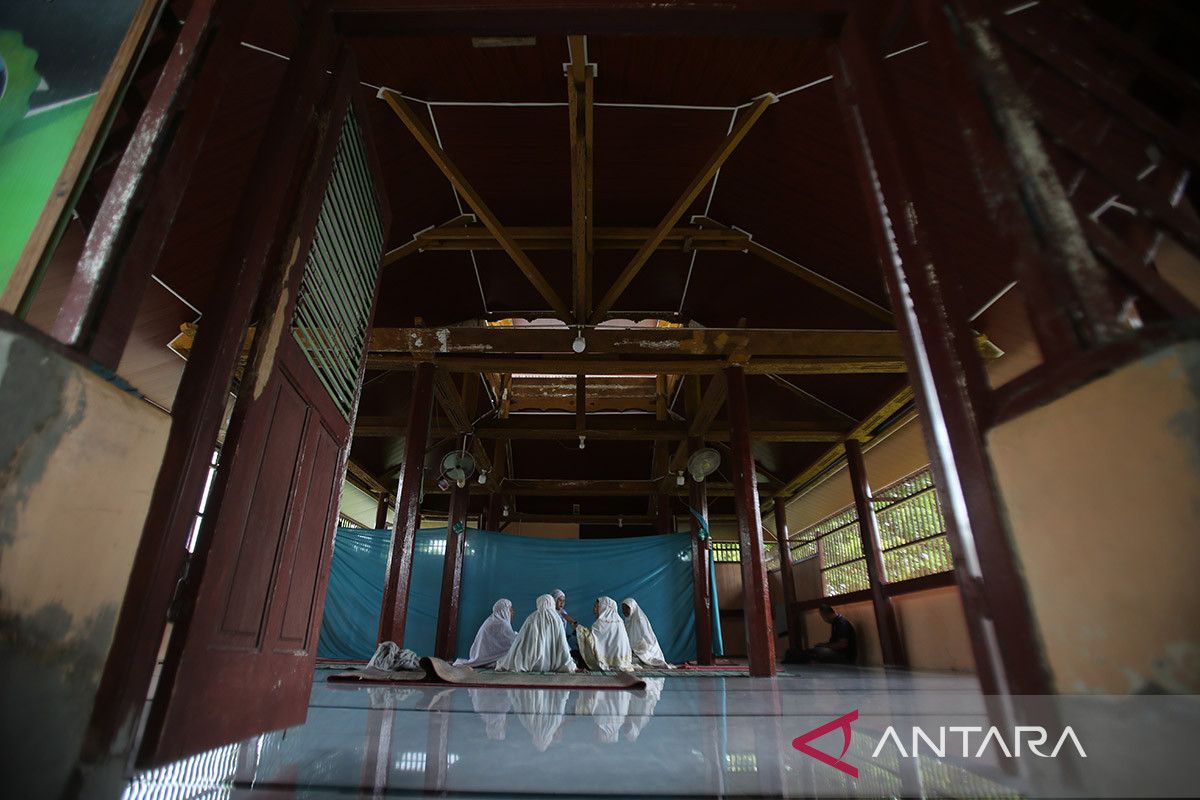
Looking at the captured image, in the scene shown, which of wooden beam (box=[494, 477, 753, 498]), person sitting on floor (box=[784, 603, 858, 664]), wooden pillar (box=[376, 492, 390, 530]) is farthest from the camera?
wooden pillar (box=[376, 492, 390, 530])

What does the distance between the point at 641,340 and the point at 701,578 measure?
5.58m

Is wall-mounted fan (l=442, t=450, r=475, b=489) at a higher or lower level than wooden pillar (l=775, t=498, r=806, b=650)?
higher

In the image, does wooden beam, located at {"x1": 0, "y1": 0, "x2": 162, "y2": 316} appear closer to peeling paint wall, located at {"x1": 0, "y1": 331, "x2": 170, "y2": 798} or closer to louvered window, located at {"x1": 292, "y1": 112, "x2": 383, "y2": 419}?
peeling paint wall, located at {"x1": 0, "y1": 331, "x2": 170, "y2": 798}

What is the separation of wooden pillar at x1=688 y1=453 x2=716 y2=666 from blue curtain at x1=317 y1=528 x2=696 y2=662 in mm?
448

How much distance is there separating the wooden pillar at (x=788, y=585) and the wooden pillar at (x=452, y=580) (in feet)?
27.8

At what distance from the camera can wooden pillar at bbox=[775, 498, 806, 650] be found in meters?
14.8

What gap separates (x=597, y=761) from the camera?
5.71 ft

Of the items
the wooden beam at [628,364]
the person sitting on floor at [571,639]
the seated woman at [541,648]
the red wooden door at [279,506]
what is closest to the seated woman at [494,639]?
the person sitting on floor at [571,639]

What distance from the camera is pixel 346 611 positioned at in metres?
10.7

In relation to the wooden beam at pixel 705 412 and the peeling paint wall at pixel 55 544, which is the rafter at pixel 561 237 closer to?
the wooden beam at pixel 705 412

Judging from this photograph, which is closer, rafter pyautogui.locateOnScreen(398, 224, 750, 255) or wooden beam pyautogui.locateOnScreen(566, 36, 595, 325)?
wooden beam pyautogui.locateOnScreen(566, 36, 595, 325)

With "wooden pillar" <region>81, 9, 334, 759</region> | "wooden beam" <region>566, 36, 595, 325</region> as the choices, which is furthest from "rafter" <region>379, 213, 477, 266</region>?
"wooden pillar" <region>81, 9, 334, 759</region>

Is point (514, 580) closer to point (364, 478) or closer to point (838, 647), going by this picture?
point (364, 478)

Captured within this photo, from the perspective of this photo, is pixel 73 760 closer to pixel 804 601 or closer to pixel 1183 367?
pixel 1183 367
